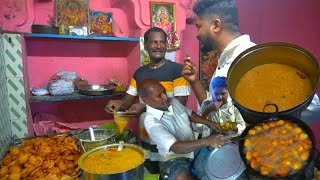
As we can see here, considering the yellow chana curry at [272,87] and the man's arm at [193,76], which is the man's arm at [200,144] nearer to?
the yellow chana curry at [272,87]

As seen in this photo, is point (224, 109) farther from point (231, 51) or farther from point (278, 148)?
point (278, 148)

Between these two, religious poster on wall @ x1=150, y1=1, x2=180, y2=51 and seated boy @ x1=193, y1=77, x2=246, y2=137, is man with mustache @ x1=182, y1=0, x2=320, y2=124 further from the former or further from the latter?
religious poster on wall @ x1=150, y1=1, x2=180, y2=51

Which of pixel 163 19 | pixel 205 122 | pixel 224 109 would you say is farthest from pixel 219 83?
pixel 163 19

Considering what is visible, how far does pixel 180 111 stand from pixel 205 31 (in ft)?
2.22

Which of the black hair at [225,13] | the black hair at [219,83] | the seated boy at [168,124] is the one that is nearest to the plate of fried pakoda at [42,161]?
the seated boy at [168,124]

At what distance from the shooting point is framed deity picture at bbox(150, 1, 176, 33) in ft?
10.7

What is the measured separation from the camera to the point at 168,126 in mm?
1749

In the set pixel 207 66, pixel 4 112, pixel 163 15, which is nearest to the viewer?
pixel 4 112

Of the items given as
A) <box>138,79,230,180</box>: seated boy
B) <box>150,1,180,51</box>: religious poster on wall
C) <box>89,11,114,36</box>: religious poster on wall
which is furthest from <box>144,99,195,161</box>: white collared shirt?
<box>89,11,114,36</box>: religious poster on wall

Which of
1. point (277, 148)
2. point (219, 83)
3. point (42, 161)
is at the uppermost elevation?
point (219, 83)

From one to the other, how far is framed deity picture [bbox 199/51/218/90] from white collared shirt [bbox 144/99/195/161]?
2.00 metres

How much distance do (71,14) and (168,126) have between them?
7.39 ft

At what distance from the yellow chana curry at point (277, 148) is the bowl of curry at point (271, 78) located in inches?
2.8

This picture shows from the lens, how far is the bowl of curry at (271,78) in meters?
1.18
